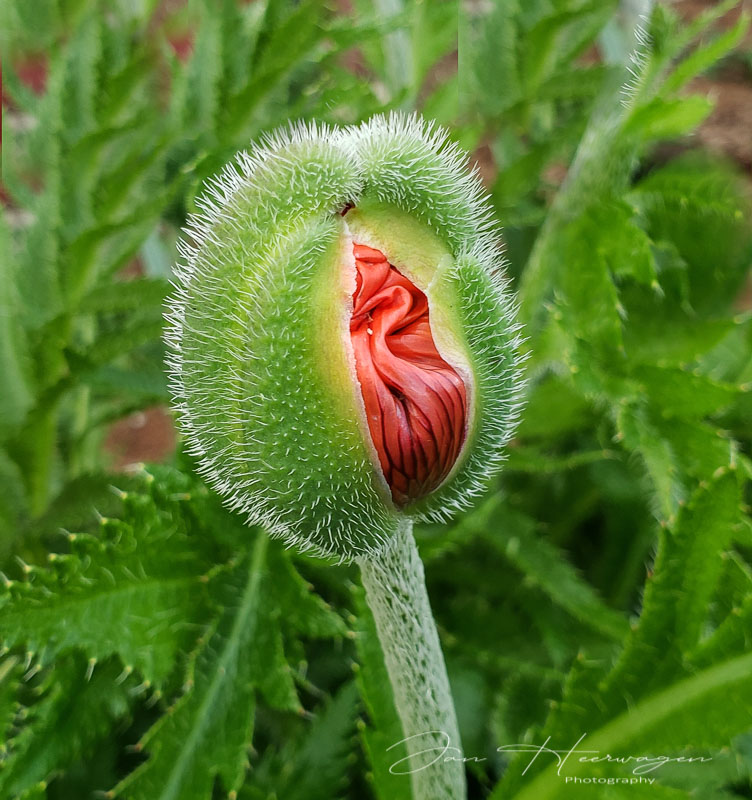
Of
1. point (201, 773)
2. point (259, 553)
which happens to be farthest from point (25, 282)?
point (201, 773)

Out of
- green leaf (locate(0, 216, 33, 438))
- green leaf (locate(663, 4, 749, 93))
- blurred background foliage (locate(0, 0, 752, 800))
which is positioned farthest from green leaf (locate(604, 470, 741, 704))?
green leaf (locate(0, 216, 33, 438))

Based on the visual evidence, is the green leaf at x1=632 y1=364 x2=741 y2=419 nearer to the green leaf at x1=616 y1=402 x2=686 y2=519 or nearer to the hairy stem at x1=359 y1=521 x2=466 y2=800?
the green leaf at x1=616 y1=402 x2=686 y2=519

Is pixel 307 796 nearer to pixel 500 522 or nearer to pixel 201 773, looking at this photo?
pixel 201 773

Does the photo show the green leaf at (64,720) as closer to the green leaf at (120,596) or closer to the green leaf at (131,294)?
the green leaf at (120,596)

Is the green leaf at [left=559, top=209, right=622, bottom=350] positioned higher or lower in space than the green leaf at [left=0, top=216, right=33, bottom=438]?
higher

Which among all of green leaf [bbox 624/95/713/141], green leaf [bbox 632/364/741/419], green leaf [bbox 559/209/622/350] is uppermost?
green leaf [bbox 624/95/713/141]

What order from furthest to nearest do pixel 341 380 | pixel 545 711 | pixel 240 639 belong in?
pixel 545 711 < pixel 240 639 < pixel 341 380
